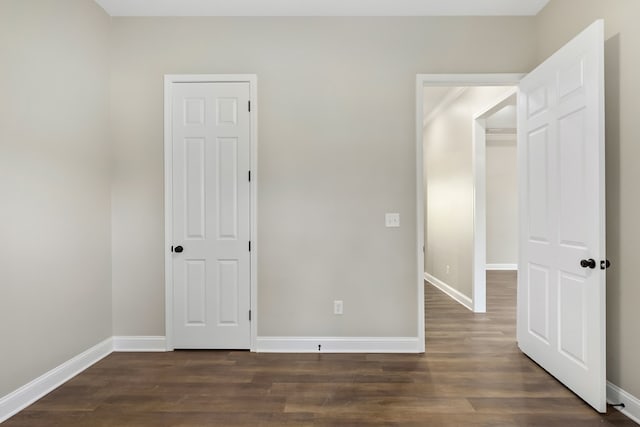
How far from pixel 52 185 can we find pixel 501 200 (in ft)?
26.7

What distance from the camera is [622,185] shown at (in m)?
2.21

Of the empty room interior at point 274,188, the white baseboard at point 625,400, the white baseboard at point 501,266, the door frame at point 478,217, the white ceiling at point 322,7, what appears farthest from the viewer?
the white baseboard at point 501,266

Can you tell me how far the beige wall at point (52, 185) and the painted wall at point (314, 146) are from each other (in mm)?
208

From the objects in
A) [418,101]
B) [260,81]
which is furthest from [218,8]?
[418,101]

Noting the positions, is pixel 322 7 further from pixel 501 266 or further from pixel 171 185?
pixel 501 266

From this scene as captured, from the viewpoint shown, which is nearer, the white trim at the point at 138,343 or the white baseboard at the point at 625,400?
the white baseboard at the point at 625,400

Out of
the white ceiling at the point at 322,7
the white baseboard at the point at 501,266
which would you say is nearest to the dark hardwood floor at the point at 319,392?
the white ceiling at the point at 322,7

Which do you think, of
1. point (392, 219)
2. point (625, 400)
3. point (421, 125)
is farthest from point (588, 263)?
point (421, 125)

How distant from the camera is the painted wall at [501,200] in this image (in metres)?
7.90

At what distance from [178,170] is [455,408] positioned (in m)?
2.82

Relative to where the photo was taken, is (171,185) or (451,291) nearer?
(171,185)

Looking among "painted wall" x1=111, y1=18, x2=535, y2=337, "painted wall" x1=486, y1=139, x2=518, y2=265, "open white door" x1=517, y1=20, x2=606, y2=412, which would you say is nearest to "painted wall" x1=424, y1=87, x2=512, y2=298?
"open white door" x1=517, y1=20, x2=606, y2=412

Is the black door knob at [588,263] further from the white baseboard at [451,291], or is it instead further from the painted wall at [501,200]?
the painted wall at [501,200]

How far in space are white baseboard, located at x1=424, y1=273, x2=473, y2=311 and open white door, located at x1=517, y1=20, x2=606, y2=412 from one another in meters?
1.47
